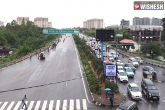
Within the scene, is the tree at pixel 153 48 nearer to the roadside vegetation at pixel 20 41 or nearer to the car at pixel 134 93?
the roadside vegetation at pixel 20 41

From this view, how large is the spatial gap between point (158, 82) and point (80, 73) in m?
12.1

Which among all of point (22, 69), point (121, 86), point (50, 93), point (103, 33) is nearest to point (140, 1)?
point (103, 33)

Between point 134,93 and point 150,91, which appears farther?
point 150,91

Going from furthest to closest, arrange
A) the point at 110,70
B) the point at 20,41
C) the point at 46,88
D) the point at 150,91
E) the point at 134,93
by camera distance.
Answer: the point at 20,41 < the point at 46,88 < the point at 110,70 < the point at 150,91 < the point at 134,93

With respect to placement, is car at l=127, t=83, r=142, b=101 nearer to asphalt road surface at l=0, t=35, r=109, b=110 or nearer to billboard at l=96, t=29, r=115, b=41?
asphalt road surface at l=0, t=35, r=109, b=110

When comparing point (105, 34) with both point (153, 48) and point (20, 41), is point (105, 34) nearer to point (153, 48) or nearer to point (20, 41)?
point (153, 48)

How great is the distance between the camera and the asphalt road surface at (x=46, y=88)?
21984 mm

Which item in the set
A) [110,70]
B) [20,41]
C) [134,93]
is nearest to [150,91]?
[134,93]

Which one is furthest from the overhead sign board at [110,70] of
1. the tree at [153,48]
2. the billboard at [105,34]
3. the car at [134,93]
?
A: the tree at [153,48]

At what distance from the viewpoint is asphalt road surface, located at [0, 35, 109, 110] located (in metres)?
22.0

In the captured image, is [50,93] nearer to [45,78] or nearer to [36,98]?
[36,98]

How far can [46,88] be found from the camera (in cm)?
2773

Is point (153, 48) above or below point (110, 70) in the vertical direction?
above

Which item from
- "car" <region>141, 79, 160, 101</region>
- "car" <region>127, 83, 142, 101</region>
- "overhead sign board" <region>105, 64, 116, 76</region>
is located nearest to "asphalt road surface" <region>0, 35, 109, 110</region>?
"overhead sign board" <region>105, 64, 116, 76</region>
